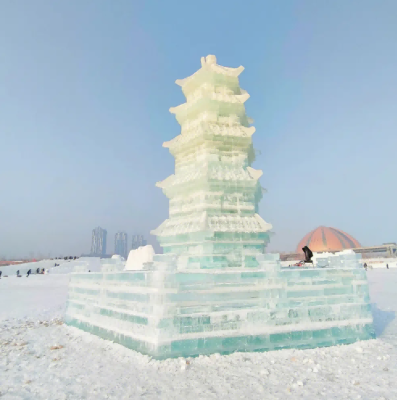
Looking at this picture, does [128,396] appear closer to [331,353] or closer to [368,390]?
[368,390]

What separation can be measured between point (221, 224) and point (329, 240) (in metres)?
96.9

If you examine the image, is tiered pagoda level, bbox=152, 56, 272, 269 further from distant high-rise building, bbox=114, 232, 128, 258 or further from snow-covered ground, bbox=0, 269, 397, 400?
distant high-rise building, bbox=114, 232, 128, 258

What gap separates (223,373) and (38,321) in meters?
10.8

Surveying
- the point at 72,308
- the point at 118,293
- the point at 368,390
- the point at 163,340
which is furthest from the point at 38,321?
the point at 368,390

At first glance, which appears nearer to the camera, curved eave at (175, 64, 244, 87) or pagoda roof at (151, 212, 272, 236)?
pagoda roof at (151, 212, 272, 236)

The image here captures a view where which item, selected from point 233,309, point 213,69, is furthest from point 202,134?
point 233,309

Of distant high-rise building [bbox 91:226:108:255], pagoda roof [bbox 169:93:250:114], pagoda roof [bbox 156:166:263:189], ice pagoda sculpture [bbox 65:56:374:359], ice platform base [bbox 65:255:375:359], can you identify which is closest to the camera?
ice platform base [bbox 65:255:375:359]

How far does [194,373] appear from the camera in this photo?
673 cm

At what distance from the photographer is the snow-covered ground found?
582 centimetres

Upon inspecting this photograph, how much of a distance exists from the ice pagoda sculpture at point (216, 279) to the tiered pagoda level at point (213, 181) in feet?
0.14

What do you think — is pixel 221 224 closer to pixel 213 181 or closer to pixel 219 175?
pixel 213 181

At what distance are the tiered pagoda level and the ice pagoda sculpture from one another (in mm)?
42

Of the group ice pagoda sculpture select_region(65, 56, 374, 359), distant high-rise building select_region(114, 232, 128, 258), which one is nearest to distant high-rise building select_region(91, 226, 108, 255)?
distant high-rise building select_region(114, 232, 128, 258)

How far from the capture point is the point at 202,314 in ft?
26.0
